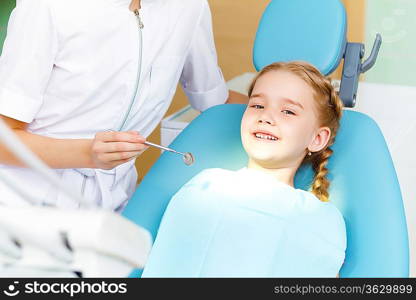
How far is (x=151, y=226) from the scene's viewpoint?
1401 millimetres

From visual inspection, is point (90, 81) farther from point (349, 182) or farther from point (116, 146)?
point (349, 182)

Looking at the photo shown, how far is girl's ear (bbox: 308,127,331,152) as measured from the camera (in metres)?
1.45

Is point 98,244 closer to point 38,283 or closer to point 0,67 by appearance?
point 38,283

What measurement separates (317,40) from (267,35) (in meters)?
0.12

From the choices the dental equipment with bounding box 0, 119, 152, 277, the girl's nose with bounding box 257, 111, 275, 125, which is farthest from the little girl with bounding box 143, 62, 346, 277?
the dental equipment with bounding box 0, 119, 152, 277

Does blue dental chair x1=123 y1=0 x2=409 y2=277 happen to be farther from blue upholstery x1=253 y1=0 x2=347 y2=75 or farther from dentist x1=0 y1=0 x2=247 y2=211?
dentist x1=0 y1=0 x2=247 y2=211

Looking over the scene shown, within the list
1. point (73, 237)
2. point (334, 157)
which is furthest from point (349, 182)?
point (73, 237)

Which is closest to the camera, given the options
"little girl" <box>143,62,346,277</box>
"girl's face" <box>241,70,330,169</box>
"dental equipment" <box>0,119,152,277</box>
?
"dental equipment" <box>0,119,152,277</box>

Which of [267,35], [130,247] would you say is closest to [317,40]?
[267,35]

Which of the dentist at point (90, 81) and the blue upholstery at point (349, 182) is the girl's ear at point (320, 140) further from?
the dentist at point (90, 81)

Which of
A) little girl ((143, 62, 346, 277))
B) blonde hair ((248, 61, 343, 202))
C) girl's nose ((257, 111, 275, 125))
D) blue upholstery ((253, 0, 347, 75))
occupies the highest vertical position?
blue upholstery ((253, 0, 347, 75))

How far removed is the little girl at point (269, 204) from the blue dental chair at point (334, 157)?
1.4 inches

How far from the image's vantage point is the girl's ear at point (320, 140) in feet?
4.75

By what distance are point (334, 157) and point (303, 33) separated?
294 millimetres
